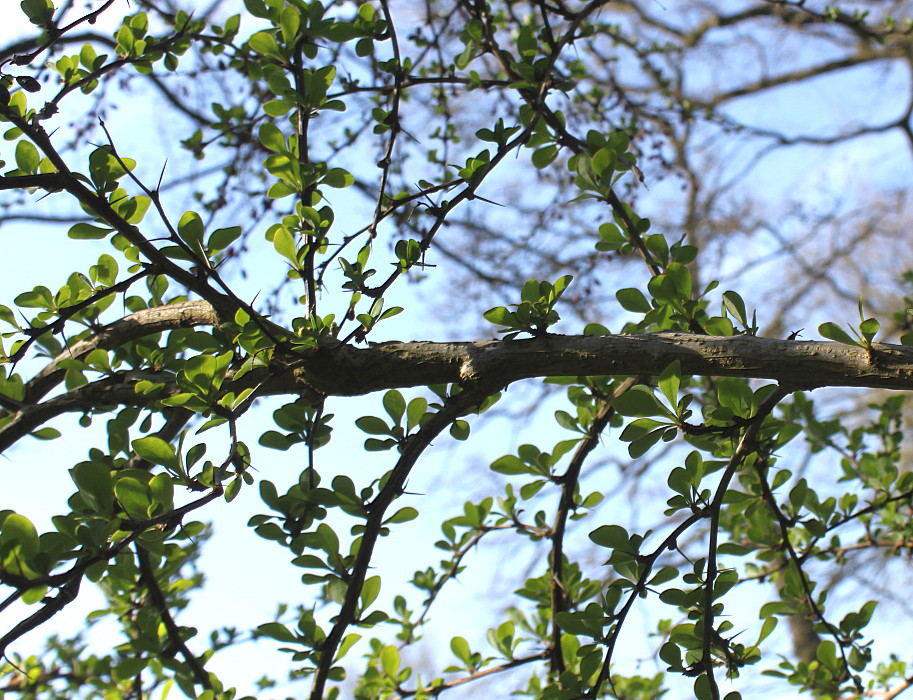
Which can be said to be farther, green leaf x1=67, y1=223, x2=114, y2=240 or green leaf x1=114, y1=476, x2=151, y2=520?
green leaf x1=67, y1=223, x2=114, y2=240

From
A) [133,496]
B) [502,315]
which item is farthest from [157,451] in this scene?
[502,315]

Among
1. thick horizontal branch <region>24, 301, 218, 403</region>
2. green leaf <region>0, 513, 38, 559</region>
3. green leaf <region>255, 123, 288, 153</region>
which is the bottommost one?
green leaf <region>0, 513, 38, 559</region>

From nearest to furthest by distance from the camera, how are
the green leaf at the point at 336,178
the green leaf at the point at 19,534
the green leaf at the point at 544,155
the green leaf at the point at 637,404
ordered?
1. the green leaf at the point at 19,534
2. the green leaf at the point at 637,404
3. the green leaf at the point at 336,178
4. the green leaf at the point at 544,155

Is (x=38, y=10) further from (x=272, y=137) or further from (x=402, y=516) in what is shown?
(x=402, y=516)

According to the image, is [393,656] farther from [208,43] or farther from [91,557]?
[208,43]

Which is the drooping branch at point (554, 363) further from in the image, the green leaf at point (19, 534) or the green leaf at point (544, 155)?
the green leaf at point (544, 155)

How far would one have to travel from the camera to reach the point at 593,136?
4.71ft

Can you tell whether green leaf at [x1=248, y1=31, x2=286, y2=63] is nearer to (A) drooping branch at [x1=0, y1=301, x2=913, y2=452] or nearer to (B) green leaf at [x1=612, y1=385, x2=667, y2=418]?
(A) drooping branch at [x1=0, y1=301, x2=913, y2=452]

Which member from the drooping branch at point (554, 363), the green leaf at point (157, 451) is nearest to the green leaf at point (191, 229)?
the drooping branch at point (554, 363)

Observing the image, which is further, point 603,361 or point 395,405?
point 395,405

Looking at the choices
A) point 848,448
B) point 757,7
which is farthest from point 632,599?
point 757,7

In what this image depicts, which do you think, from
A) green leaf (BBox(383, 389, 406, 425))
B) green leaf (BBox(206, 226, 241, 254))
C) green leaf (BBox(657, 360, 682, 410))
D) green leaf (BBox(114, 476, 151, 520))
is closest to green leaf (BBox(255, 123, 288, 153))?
green leaf (BBox(206, 226, 241, 254))

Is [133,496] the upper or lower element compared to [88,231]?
lower

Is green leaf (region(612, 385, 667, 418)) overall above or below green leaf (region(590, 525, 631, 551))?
above
